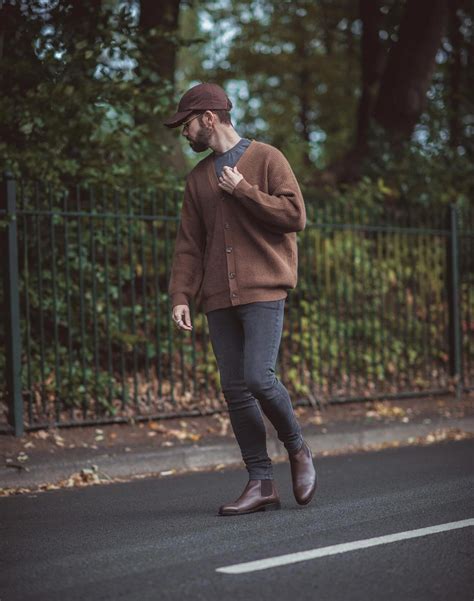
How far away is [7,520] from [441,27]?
11460mm

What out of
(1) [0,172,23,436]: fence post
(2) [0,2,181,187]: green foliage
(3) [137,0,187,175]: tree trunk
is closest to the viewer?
(1) [0,172,23,436]: fence post

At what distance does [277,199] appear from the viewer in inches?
200

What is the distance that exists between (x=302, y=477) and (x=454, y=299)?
6408 mm

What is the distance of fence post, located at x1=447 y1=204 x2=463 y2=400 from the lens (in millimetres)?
11180

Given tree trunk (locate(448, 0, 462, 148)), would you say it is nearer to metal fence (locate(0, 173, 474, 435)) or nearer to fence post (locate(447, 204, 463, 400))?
metal fence (locate(0, 173, 474, 435))

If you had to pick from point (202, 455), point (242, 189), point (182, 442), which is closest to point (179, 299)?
point (242, 189)

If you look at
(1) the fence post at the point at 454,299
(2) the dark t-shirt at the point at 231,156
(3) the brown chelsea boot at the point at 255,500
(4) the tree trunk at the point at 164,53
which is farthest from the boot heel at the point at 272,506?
(1) the fence post at the point at 454,299

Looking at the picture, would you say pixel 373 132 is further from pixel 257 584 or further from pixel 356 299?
pixel 257 584

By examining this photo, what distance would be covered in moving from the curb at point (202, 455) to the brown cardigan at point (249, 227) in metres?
2.21

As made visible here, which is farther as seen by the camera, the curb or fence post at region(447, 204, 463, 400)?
fence post at region(447, 204, 463, 400)

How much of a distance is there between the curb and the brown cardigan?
7.25 feet

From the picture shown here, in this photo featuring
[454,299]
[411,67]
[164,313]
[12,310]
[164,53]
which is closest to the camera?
[12,310]

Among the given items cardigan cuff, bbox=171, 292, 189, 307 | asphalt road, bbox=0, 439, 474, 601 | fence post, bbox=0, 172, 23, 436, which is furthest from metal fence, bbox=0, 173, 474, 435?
cardigan cuff, bbox=171, 292, 189, 307

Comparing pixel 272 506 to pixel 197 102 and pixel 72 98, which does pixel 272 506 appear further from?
pixel 72 98
